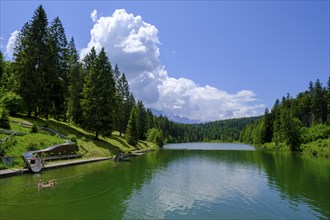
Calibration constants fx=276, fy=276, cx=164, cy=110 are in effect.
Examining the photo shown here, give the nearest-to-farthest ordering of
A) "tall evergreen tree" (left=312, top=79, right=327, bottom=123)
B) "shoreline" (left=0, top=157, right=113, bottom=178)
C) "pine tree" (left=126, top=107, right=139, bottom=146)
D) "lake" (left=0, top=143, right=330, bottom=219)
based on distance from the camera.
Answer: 1. "lake" (left=0, top=143, right=330, bottom=219)
2. "shoreline" (left=0, top=157, right=113, bottom=178)
3. "pine tree" (left=126, top=107, right=139, bottom=146)
4. "tall evergreen tree" (left=312, top=79, right=327, bottom=123)

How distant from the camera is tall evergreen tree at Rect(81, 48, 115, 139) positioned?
201ft

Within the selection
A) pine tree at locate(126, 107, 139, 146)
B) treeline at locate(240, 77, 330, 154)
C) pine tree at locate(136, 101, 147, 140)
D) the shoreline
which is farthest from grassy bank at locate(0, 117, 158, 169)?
treeline at locate(240, 77, 330, 154)

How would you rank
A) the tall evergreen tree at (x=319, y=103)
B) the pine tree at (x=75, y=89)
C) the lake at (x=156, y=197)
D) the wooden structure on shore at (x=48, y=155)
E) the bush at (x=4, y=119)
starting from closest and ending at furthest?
the lake at (x=156, y=197) < the wooden structure on shore at (x=48, y=155) < the bush at (x=4, y=119) < the pine tree at (x=75, y=89) < the tall evergreen tree at (x=319, y=103)

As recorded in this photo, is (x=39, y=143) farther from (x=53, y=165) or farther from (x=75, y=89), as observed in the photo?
(x=75, y=89)

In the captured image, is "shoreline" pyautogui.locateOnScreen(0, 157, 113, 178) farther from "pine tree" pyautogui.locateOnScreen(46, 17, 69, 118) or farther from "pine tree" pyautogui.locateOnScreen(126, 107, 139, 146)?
"pine tree" pyautogui.locateOnScreen(126, 107, 139, 146)

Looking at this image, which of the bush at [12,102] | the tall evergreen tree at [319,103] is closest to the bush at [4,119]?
the bush at [12,102]

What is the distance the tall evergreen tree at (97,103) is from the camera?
2414 inches

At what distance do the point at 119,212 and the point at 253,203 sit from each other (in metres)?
12.1

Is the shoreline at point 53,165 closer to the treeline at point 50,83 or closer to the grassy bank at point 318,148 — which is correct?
the treeline at point 50,83

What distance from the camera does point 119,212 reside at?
2044cm

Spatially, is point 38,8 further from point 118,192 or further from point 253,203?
point 253,203

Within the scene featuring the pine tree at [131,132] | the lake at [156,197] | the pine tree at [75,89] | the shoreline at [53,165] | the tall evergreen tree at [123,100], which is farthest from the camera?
the tall evergreen tree at [123,100]

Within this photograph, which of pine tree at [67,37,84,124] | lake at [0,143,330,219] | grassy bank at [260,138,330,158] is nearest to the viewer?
lake at [0,143,330,219]

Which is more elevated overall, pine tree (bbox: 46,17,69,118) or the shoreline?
pine tree (bbox: 46,17,69,118)
